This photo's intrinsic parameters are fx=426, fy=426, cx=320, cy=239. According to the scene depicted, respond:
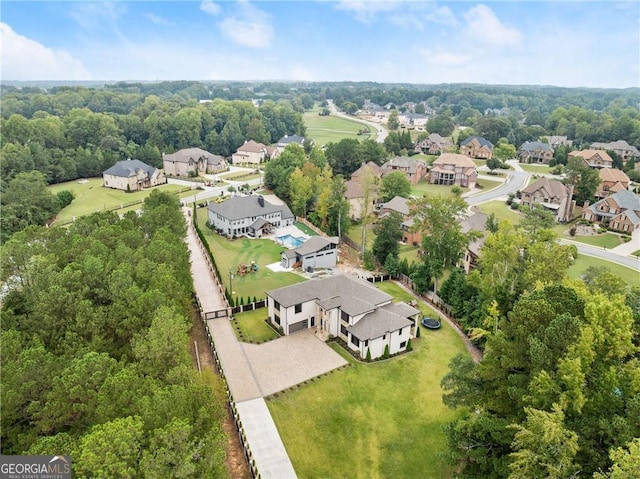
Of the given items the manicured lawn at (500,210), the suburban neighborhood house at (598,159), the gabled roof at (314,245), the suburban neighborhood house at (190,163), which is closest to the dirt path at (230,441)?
the gabled roof at (314,245)

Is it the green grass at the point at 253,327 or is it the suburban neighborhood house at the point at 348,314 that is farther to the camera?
the green grass at the point at 253,327

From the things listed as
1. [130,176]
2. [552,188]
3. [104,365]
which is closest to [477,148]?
[552,188]

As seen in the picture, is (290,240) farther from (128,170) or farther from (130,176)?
(128,170)

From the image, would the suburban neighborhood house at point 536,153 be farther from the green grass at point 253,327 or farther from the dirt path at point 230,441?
the dirt path at point 230,441

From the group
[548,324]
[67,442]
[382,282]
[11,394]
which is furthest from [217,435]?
[382,282]

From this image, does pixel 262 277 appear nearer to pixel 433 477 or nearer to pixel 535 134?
pixel 433 477

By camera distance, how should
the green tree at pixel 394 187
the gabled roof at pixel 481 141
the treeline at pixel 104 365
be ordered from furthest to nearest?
the gabled roof at pixel 481 141
the green tree at pixel 394 187
the treeline at pixel 104 365
